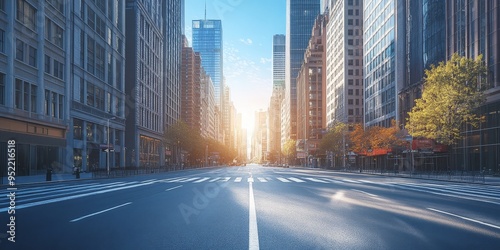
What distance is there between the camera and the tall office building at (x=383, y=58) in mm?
70312

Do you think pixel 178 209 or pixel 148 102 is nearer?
pixel 178 209

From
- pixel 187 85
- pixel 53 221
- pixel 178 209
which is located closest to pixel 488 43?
pixel 178 209

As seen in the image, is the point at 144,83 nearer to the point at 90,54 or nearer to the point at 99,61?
the point at 99,61

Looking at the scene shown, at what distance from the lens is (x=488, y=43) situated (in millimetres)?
43719

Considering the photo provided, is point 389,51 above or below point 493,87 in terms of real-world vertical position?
above

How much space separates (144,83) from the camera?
261 ft

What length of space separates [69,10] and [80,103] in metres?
11.1

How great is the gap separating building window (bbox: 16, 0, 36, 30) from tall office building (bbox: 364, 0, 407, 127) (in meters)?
53.7

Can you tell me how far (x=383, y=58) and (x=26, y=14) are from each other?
61431 millimetres

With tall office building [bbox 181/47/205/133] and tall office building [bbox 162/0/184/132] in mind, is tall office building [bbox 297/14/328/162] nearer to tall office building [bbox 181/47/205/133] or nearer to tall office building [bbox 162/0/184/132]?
tall office building [bbox 181/47/205/133]

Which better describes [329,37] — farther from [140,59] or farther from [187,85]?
[140,59]

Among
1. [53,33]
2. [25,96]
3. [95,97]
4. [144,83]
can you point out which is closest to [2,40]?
[25,96]

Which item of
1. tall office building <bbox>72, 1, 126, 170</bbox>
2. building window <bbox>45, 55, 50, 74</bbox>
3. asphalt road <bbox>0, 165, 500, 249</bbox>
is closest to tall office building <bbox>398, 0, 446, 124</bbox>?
tall office building <bbox>72, 1, 126, 170</bbox>

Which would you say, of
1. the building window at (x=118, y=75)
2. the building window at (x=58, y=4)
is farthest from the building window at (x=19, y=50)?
the building window at (x=118, y=75)
